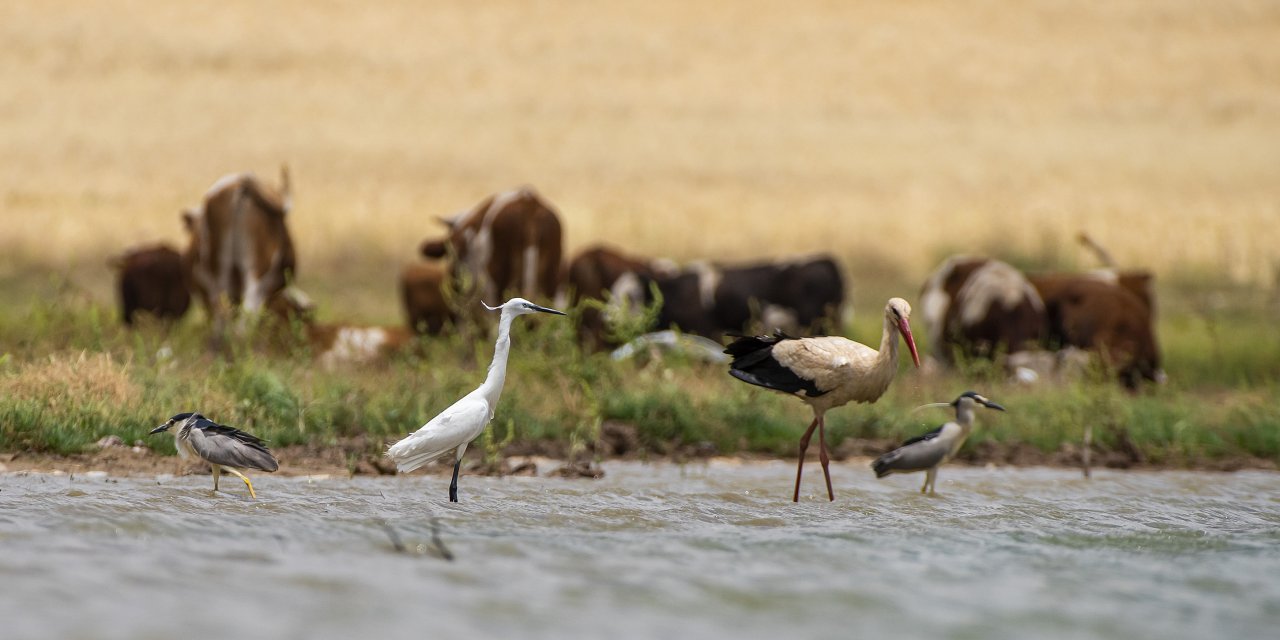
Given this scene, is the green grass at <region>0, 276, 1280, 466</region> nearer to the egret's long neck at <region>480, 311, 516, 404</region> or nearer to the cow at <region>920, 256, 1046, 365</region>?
the egret's long neck at <region>480, 311, 516, 404</region>

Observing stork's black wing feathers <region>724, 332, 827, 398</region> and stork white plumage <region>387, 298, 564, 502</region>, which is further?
stork's black wing feathers <region>724, 332, 827, 398</region>

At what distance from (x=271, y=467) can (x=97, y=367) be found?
2.81 metres

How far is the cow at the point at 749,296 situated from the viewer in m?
19.2

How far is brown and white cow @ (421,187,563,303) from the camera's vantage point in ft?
54.6

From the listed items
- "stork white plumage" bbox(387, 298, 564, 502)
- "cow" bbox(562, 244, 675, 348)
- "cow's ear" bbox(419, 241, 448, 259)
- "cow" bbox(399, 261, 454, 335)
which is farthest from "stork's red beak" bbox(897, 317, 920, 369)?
"cow" bbox(562, 244, 675, 348)

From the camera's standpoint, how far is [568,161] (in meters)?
40.7

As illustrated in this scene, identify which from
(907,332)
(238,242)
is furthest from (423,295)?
(907,332)

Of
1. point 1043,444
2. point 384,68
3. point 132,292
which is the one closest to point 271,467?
point 1043,444

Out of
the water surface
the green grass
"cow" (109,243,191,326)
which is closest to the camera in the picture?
the water surface

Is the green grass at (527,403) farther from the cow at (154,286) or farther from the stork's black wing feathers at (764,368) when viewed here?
the cow at (154,286)

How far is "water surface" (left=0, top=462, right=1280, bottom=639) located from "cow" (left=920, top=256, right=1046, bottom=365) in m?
6.64

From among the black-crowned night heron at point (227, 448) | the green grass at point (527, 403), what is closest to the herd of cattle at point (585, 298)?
the green grass at point (527, 403)

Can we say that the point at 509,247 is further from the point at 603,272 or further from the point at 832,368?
the point at 832,368

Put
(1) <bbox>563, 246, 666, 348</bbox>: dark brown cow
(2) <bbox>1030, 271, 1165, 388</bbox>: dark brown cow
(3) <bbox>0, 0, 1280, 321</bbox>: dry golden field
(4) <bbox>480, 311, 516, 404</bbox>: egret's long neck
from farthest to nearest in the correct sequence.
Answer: (3) <bbox>0, 0, 1280, 321</bbox>: dry golden field, (1) <bbox>563, 246, 666, 348</bbox>: dark brown cow, (2) <bbox>1030, 271, 1165, 388</bbox>: dark brown cow, (4) <bbox>480, 311, 516, 404</bbox>: egret's long neck
